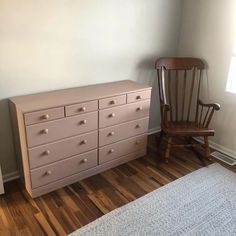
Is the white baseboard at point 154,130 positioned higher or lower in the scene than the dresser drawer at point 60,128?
lower

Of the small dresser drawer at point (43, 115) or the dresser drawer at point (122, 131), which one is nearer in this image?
the small dresser drawer at point (43, 115)

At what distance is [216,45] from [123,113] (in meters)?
1.39

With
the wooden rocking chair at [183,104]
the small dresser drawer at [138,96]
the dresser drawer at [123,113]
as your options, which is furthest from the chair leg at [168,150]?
the small dresser drawer at [138,96]

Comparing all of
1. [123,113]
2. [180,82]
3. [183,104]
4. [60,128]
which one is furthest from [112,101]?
[180,82]

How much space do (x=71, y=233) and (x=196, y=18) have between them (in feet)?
8.83

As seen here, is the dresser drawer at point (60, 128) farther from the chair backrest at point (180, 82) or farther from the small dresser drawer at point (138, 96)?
the chair backrest at point (180, 82)

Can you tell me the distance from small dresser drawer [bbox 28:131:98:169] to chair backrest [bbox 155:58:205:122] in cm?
93

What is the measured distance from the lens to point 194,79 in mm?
3086

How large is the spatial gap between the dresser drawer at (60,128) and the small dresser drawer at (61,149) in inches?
2.0

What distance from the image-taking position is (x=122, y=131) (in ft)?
8.33

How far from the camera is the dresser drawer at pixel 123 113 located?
2340mm

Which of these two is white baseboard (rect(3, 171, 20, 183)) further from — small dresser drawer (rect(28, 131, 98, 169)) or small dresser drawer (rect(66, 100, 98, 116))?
A: small dresser drawer (rect(66, 100, 98, 116))

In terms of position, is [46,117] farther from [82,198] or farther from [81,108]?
[82,198]

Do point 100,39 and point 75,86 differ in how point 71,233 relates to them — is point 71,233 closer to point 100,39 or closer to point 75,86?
point 75,86
